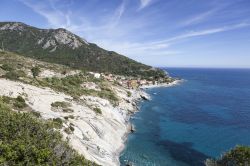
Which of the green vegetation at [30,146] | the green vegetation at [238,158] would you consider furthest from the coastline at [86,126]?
the green vegetation at [238,158]

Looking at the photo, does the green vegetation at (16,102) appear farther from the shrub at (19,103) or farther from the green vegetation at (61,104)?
the green vegetation at (61,104)

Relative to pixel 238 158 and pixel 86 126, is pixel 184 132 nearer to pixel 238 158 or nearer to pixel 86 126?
pixel 86 126

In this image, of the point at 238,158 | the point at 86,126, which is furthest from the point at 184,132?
the point at 238,158

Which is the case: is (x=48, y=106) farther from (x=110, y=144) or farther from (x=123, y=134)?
(x=123, y=134)

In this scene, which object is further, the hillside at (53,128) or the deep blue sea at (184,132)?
the deep blue sea at (184,132)

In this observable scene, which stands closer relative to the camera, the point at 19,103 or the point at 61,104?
the point at 19,103

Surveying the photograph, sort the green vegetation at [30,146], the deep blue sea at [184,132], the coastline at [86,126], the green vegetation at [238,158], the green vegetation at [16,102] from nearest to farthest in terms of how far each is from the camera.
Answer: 1. the green vegetation at [30,146]
2. the green vegetation at [238,158]
3. the coastline at [86,126]
4. the green vegetation at [16,102]
5. the deep blue sea at [184,132]

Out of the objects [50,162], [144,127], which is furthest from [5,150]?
[144,127]

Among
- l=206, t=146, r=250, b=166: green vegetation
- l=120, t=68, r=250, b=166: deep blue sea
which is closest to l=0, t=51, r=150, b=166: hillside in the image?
l=120, t=68, r=250, b=166: deep blue sea
